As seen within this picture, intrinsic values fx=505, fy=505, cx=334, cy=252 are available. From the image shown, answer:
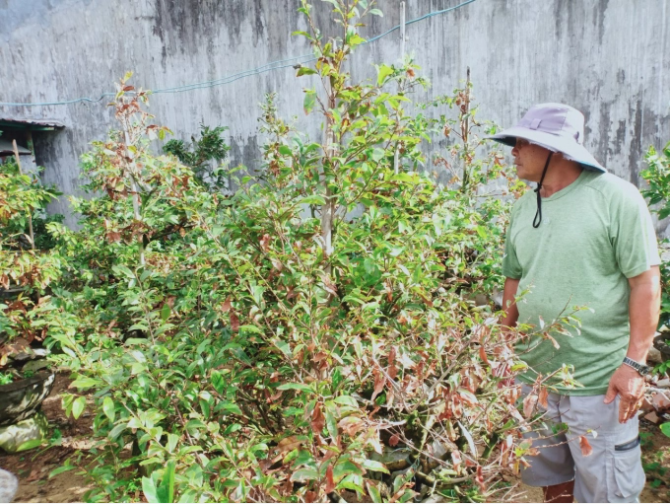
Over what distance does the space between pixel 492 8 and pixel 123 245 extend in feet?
15.9

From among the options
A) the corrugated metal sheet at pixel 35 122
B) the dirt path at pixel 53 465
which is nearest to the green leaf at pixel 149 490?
the dirt path at pixel 53 465

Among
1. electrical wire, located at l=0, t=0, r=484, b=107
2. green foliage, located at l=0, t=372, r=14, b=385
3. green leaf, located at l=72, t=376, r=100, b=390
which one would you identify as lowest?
green foliage, located at l=0, t=372, r=14, b=385

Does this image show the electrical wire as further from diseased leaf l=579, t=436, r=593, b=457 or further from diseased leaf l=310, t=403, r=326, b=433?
diseased leaf l=310, t=403, r=326, b=433

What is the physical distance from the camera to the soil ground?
2.47 m

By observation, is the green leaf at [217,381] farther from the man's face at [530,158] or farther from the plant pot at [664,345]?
the plant pot at [664,345]

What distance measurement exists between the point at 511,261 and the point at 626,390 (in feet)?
2.13

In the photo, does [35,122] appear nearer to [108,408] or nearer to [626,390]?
[108,408]

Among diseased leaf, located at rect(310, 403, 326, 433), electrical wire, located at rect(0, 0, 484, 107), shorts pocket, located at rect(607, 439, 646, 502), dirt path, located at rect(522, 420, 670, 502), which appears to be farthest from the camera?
electrical wire, located at rect(0, 0, 484, 107)

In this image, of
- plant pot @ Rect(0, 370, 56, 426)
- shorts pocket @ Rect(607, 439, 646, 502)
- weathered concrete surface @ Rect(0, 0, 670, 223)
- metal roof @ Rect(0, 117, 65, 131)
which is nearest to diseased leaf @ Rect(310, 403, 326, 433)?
shorts pocket @ Rect(607, 439, 646, 502)

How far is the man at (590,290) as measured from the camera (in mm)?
1599

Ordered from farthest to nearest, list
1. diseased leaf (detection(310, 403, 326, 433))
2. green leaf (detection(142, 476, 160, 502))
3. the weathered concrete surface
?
the weathered concrete surface → diseased leaf (detection(310, 403, 326, 433)) → green leaf (detection(142, 476, 160, 502))

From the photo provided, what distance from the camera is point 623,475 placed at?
5.49 ft

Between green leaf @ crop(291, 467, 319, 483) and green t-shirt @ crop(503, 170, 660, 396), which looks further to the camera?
green t-shirt @ crop(503, 170, 660, 396)

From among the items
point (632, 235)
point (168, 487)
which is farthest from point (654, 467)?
point (168, 487)
